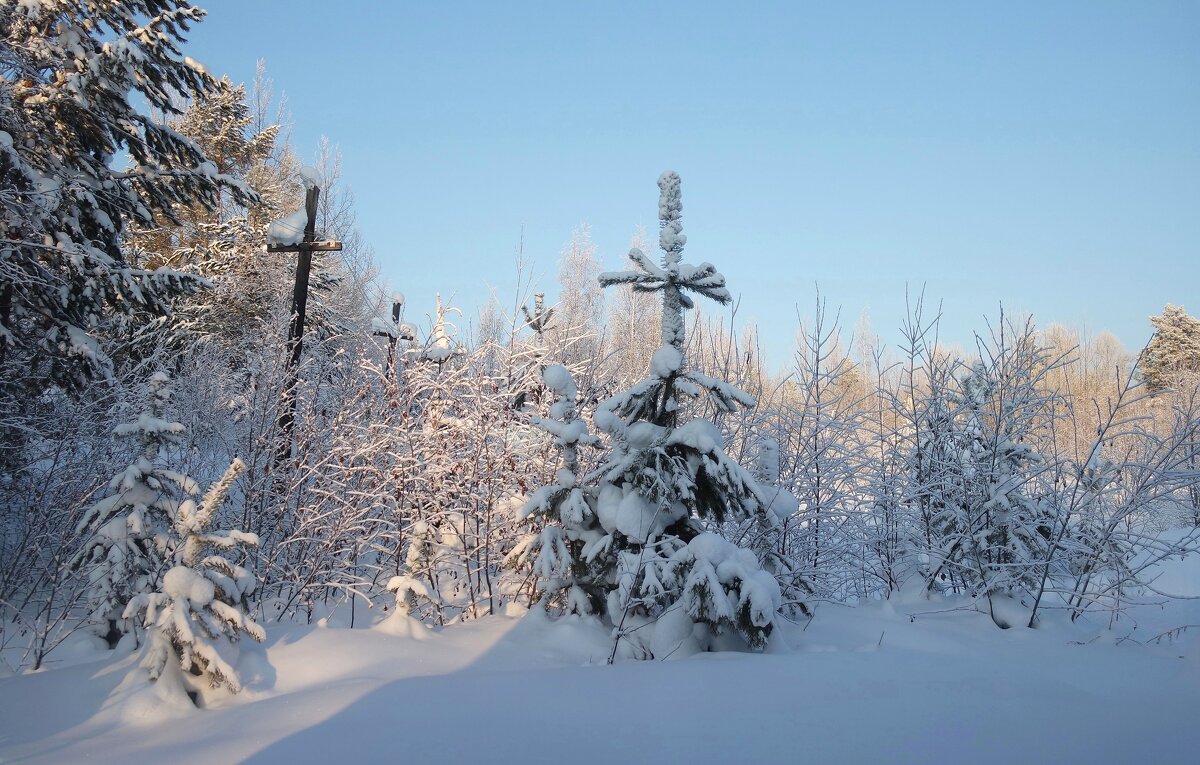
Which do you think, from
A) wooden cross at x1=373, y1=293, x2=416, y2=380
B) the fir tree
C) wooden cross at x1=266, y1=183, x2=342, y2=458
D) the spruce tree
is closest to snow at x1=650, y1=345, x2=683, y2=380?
the spruce tree

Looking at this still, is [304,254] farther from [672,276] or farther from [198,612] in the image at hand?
[198,612]

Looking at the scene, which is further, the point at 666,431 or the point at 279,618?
the point at 279,618

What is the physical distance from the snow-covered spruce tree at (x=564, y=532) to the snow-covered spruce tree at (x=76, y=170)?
480cm

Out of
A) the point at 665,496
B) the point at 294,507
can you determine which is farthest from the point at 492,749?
the point at 294,507

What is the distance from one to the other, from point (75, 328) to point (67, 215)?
3.90 feet

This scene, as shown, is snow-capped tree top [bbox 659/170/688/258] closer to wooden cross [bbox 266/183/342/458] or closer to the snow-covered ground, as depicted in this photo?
the snow-covered ground

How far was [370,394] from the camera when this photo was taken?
7109 mm

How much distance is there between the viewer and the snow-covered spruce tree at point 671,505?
4277mm

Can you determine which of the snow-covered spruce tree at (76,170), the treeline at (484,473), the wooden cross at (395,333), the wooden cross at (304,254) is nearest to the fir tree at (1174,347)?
the treeline at (484,473)

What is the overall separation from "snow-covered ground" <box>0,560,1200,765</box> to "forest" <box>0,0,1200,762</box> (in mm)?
303

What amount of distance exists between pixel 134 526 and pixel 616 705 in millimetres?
3509

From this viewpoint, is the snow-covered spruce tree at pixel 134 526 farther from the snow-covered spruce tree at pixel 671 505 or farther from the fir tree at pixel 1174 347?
the fir tree at pixel 1174 347

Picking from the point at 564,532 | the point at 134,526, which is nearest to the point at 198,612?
the point at 134,526

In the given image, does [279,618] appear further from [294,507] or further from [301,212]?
[301,212]
